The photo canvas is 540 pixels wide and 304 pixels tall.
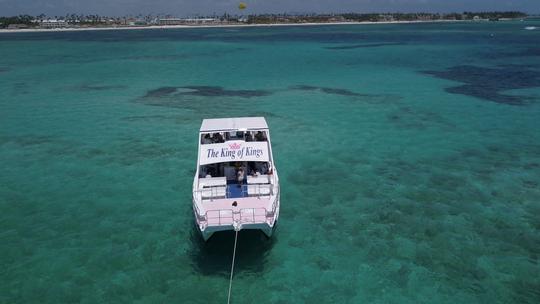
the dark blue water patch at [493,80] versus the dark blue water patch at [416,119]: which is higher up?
the dark blue water patch at [493,80]

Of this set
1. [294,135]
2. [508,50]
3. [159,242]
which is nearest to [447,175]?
[294,135]

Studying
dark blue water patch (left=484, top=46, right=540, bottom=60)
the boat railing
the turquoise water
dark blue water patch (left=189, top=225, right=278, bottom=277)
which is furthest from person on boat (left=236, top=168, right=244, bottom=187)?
dark blue water patch (left=484, top=46, right=540, bottom=60)

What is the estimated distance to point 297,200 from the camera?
20.4m

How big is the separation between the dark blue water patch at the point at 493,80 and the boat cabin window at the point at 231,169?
1207 inches

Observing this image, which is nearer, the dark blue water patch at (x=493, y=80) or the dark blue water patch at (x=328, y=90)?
the dark blue water patch at (x=493, y=80)

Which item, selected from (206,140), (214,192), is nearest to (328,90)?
(206,140)

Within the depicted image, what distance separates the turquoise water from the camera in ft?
47.9

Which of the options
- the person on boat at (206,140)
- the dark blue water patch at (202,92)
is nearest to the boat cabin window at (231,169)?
the person on boat at (206,140)

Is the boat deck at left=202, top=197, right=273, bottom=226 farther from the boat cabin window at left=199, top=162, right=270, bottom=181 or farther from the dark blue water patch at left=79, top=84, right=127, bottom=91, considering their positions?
the dark blue water patch at left=79, top=84, right=127, bottom=91

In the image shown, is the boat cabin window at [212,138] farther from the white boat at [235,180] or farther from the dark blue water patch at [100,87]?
the dark blue water patch at [100,87]

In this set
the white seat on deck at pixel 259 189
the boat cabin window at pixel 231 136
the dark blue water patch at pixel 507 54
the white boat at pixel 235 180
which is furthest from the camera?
the dark blue water patch at pixel 507 54

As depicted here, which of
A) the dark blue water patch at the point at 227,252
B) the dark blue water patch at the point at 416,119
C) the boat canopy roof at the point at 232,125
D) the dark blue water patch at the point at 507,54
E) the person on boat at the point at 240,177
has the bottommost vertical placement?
the dark blue water patch at the point at 227,252

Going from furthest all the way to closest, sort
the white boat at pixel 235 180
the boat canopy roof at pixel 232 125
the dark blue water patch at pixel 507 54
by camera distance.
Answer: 1. the dark blue water patch at pixel 507 54
2. the boat canopy roof at pixel 232 125
3. the white boat at pixel 235 180

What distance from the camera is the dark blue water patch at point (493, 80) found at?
41719mm
